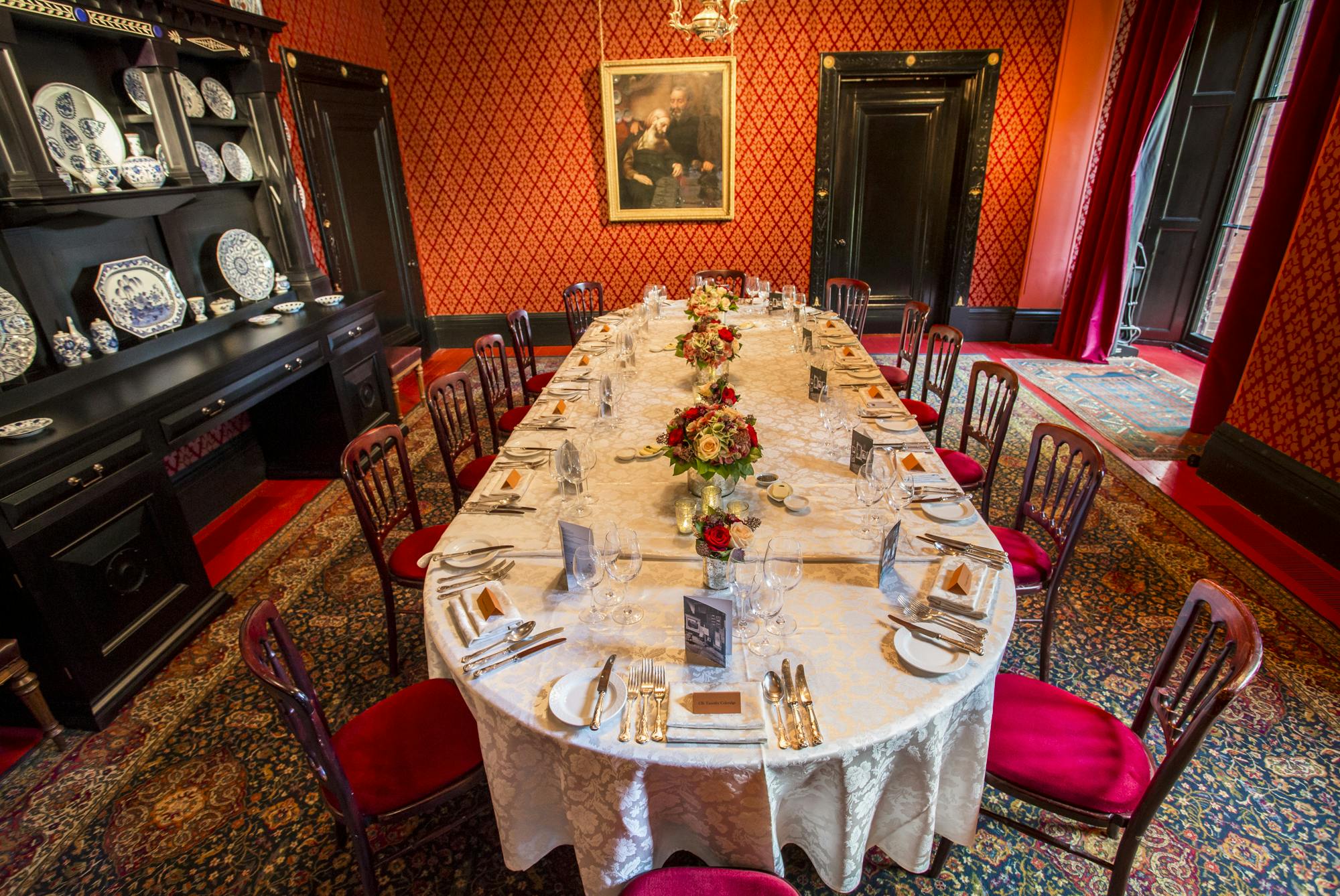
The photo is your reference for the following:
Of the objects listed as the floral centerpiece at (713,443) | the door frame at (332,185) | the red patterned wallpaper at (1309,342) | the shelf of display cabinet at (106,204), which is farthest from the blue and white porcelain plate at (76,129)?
the red patterned wallpaper at (1309,342)

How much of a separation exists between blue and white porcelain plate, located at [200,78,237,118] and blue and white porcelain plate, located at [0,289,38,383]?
162 centimetres

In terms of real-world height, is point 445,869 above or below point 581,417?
below

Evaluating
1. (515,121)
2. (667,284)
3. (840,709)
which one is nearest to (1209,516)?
(840,709)

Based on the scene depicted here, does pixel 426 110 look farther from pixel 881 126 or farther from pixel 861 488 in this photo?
pixel 861 488

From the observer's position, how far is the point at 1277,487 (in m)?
3.52

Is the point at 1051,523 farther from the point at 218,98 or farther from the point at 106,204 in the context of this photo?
the point at 218,98

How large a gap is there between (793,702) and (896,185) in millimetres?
6029

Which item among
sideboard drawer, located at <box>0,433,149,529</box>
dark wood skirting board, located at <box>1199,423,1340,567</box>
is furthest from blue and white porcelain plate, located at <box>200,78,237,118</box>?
dark wood skirting board, located at <box>1199,423,1340,567</box>

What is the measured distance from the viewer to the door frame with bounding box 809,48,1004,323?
582cm

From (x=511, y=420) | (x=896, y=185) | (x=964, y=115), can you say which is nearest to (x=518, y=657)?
(x=511, y=420)

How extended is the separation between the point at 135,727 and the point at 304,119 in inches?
161

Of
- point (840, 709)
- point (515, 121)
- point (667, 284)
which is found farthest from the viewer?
point (667, 284)

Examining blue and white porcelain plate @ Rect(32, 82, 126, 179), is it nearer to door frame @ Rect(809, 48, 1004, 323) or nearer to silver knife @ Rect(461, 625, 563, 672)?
silver knife @ Rect(461, 625, 563, 672)

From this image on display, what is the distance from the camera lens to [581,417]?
291 cm
